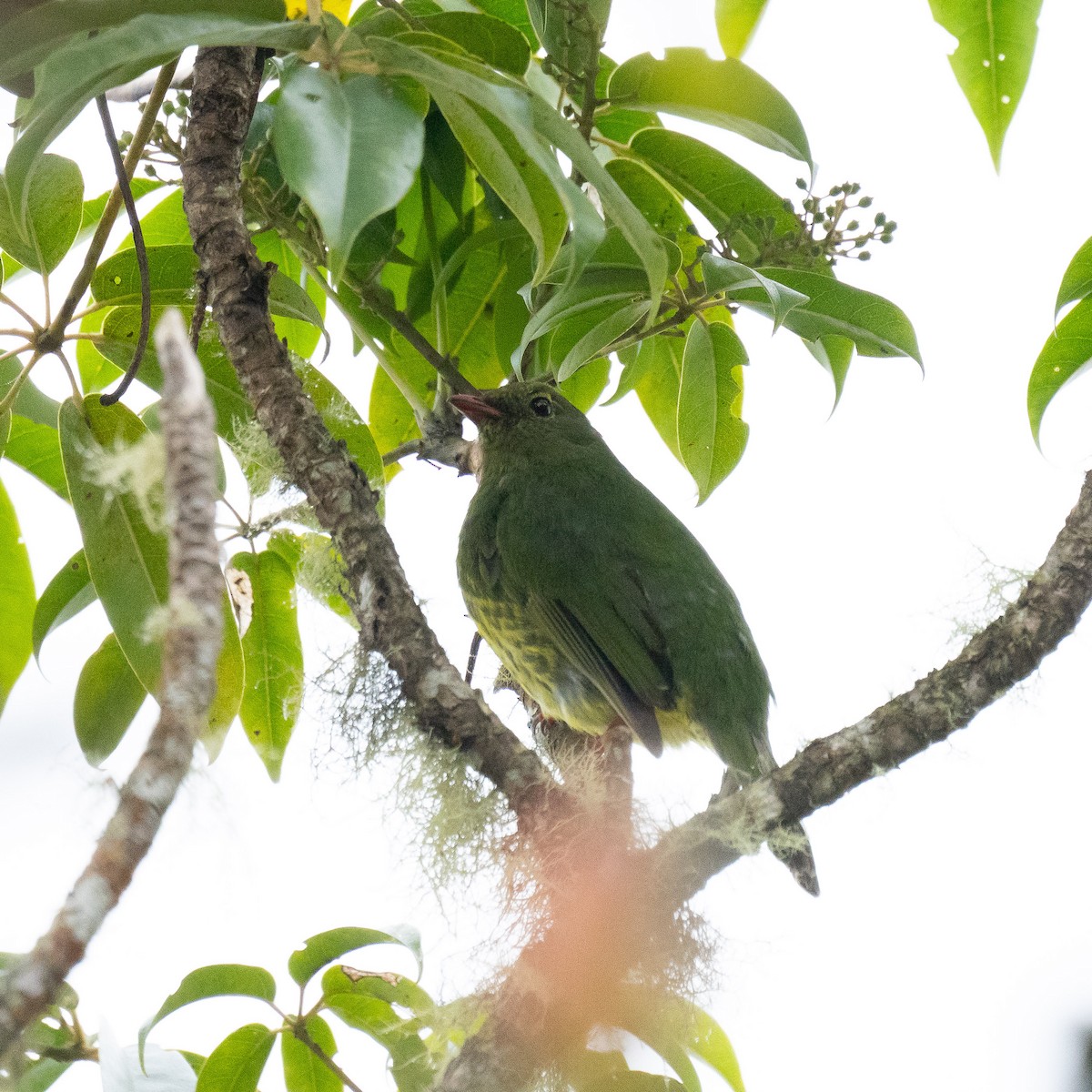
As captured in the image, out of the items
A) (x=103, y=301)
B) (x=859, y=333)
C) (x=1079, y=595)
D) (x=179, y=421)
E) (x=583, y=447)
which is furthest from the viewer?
(x=583, y=447)

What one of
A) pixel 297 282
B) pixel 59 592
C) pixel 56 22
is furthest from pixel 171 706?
pixel 297 282

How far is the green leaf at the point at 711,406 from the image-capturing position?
2078 mm

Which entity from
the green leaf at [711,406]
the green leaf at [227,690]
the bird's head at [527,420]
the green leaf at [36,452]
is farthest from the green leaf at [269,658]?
the green leaf at [711,406]

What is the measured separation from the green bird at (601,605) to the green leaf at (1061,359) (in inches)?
33.3

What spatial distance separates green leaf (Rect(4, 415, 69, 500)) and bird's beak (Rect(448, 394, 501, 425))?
0.75 metres

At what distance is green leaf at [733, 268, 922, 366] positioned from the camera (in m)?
1.74

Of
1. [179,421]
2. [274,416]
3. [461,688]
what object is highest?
[274,416]

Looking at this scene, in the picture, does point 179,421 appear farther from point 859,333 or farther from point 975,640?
point 859,333

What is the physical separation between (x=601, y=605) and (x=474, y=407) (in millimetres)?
518

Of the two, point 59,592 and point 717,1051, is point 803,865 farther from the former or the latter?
point 59,592

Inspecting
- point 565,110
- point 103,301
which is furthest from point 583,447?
point 103,301

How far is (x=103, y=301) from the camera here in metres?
1.91

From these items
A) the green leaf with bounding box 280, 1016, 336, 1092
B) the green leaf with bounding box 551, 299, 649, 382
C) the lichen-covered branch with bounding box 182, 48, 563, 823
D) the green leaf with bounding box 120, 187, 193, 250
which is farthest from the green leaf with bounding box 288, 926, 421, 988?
the green leaf with bounding box 120, 187, 193, 250

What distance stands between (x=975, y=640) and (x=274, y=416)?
40.1 inches
